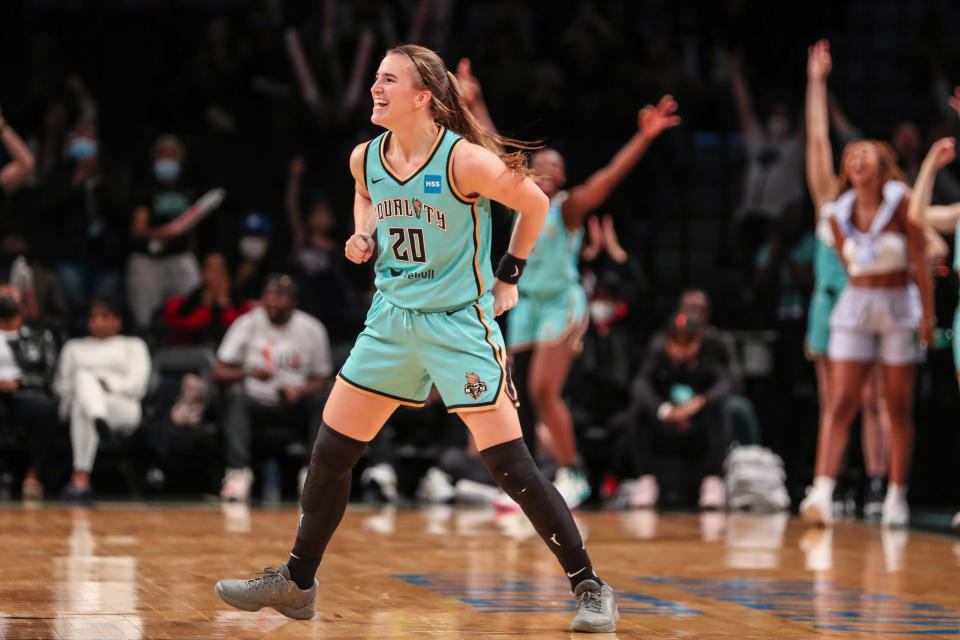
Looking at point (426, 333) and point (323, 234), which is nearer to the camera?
point (426, 333)

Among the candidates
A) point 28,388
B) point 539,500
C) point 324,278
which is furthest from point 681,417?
point 539,500

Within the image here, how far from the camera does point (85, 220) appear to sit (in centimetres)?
1128

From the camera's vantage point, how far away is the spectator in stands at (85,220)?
11.2 meters

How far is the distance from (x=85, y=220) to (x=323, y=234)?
1.85 m

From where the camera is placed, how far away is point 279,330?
32.1ft

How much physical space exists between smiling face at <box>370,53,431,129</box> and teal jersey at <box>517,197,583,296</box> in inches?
139

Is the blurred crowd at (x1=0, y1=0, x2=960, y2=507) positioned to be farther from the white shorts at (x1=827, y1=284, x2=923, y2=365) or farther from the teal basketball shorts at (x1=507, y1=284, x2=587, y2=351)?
the white shorts at (x1=827, y1=284, x2=923, y2=365)

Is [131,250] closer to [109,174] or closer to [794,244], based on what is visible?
[109,174]

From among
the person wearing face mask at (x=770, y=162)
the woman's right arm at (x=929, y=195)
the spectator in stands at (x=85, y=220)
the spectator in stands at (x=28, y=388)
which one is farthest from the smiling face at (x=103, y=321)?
the person wearing face mask at (x=770, y=162)

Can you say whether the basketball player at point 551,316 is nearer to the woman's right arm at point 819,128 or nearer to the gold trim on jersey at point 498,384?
the woman's right arm at point 819,128

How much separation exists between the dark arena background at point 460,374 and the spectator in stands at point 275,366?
0.02m

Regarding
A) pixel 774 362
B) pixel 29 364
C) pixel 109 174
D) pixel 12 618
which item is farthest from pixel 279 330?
pixel 12 618

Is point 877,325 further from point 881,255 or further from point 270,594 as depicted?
point 270,594

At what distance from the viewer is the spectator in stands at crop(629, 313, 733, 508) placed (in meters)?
9.44
